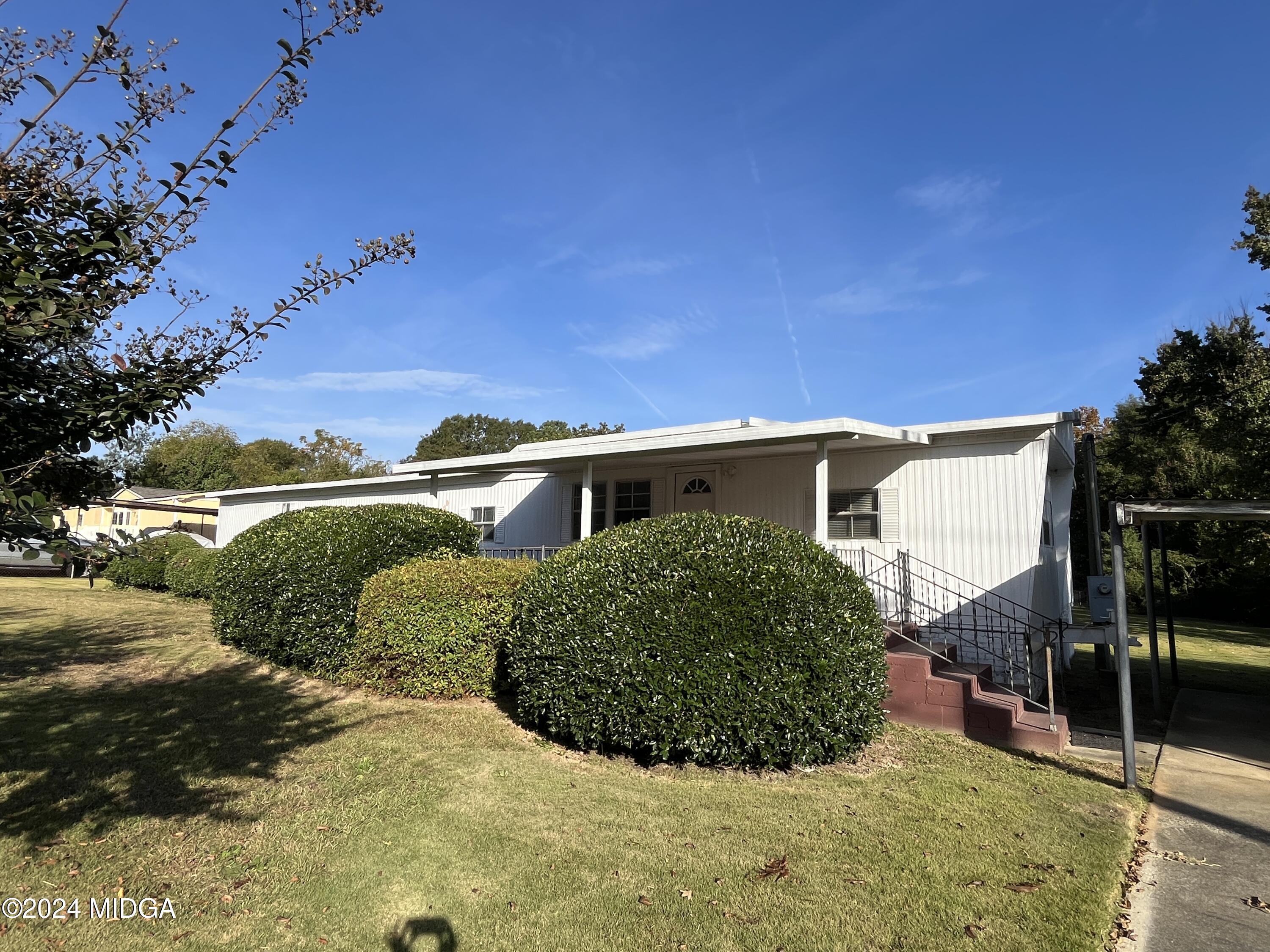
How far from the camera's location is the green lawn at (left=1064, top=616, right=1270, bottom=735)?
828 cm

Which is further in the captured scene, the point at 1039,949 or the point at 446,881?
the point at 446,881

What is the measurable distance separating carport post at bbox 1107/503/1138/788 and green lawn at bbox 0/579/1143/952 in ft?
0.82

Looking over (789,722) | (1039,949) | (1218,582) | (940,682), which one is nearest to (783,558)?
(789,722)

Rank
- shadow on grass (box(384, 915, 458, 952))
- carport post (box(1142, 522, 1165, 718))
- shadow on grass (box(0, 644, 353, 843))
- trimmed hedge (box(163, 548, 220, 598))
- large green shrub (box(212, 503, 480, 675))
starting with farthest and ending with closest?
trimmed hedge (box(163, 548, 220, 598))
carport post (box(1142, 522, 1165, 718))
large green shrub (box(212, 503, 480, 675))
shadow on grass (box(0, 644, 353, 843))
shadow on grass (box(384, 915, 458, 952))

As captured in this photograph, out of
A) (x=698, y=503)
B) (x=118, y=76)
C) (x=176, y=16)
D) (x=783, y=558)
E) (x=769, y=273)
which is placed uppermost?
(x=769, y=273)

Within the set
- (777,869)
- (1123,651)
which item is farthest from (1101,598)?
(777,869)

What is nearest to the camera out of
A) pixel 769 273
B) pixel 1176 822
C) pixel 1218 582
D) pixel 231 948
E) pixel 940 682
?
pixel 231 948

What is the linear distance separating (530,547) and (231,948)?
9781 millimetres

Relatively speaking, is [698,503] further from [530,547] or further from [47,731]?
[47,731]

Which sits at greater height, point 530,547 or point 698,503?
point 698,503

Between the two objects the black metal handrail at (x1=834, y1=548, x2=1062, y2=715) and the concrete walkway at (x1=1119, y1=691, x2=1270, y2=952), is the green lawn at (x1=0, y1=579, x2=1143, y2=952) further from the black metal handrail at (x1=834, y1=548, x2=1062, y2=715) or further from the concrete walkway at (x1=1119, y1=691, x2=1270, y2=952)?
the black metal handrail at (x1=834, y1=548, x2=1062, y2=715)

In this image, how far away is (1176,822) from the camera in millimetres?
4871

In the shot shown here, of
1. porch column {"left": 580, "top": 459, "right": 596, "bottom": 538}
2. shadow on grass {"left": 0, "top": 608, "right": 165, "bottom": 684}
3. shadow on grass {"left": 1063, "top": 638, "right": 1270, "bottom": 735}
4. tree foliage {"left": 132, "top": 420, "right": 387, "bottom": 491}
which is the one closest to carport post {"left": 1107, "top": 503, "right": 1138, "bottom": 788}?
shadow on grass {"left": 1063, "top": 638, "right": 1270, "bottom": 735}

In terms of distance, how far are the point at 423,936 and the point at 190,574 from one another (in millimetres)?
14856
